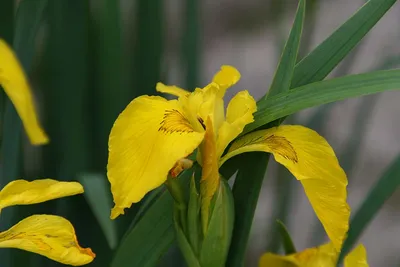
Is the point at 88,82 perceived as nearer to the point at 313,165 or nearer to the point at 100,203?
the point at 100,203

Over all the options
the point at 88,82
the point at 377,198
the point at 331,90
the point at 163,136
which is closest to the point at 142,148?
the point at 163,136

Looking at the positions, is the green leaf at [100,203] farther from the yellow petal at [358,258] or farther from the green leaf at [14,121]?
the yellow petal at [358,258]

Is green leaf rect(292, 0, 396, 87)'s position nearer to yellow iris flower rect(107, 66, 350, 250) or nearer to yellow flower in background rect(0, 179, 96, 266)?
yellow iris flower rect(107, 66, 350, 250)

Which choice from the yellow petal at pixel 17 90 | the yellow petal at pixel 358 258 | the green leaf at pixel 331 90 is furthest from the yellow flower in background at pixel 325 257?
the yellow petal at pixel 17 90

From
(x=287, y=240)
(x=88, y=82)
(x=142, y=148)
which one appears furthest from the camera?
(x=88, y=82)

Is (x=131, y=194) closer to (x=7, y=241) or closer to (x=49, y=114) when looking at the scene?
(x=7, y=241)

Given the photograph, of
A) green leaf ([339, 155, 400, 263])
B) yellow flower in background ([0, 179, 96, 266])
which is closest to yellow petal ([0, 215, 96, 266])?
yellow flower in background ([0, 179, 96, 266])
